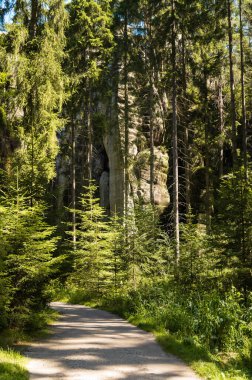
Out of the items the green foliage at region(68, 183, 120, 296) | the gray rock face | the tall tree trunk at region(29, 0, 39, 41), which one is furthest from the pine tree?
the gray rock face

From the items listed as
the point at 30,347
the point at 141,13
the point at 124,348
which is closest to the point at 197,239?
the point at 124,348

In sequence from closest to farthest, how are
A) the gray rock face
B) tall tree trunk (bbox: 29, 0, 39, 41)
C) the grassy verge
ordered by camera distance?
the grassy verge → tall tree trunk (bbox: 29, 0, 39, 41) → the gray rock face

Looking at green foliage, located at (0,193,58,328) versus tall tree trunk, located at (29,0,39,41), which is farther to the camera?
tall tree trunk, located at (29,0,39,41)

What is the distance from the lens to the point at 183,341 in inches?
310

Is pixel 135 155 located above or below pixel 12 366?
above

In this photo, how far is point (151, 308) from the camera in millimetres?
11383

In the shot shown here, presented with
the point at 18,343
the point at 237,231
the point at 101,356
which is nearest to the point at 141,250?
the point at 237,231

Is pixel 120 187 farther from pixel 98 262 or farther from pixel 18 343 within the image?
pixel 18 343

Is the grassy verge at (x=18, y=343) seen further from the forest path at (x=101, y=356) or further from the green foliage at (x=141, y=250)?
the green foliage at (x=141, y=250)

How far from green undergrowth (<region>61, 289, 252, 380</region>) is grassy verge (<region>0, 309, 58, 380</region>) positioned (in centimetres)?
248

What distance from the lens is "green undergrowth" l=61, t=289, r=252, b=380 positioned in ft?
20.8

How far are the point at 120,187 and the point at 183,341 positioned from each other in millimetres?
18337

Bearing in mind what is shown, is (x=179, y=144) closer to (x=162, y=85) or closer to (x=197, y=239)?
(x=162, y=85)

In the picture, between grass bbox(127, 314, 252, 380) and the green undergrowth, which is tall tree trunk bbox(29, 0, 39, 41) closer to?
the green undergrowth
